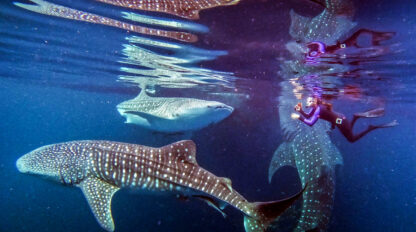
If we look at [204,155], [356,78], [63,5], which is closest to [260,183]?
[204,155]

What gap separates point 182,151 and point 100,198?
2003 millimetres

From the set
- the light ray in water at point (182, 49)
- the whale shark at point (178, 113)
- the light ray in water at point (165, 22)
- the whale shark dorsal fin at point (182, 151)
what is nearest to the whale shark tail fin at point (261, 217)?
the whale shark dorsal fin at point (182, 151)

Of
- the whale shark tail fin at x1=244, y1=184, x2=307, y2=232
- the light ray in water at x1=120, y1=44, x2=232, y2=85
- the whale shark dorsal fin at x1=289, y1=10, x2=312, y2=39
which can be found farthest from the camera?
the light ray in water at x1=120, y1=44, x2=232, y2=85

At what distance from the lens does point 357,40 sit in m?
8.02

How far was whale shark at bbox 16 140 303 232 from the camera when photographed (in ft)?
17.1

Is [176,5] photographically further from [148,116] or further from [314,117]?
[148,116]

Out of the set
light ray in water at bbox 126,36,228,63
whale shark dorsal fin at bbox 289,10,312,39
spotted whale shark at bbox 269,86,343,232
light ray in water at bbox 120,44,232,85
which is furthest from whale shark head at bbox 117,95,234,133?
whale shark dorsal fin at bbox 289,10,312,39

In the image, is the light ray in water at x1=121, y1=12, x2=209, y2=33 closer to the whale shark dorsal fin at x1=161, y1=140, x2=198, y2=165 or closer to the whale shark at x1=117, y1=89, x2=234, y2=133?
the whale shark at x1=117, y1=89, x2=234, y2=133

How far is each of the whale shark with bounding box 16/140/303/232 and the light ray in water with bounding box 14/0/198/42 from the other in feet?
13.8

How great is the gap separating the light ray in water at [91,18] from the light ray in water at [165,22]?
1.88 ft

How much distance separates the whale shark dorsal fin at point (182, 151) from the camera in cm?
566

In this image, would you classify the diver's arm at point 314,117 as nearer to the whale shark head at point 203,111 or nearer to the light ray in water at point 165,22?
the whale shark head at point 203,111

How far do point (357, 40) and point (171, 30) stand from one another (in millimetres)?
5860

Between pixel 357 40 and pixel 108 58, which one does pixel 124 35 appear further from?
pixel 357 40
